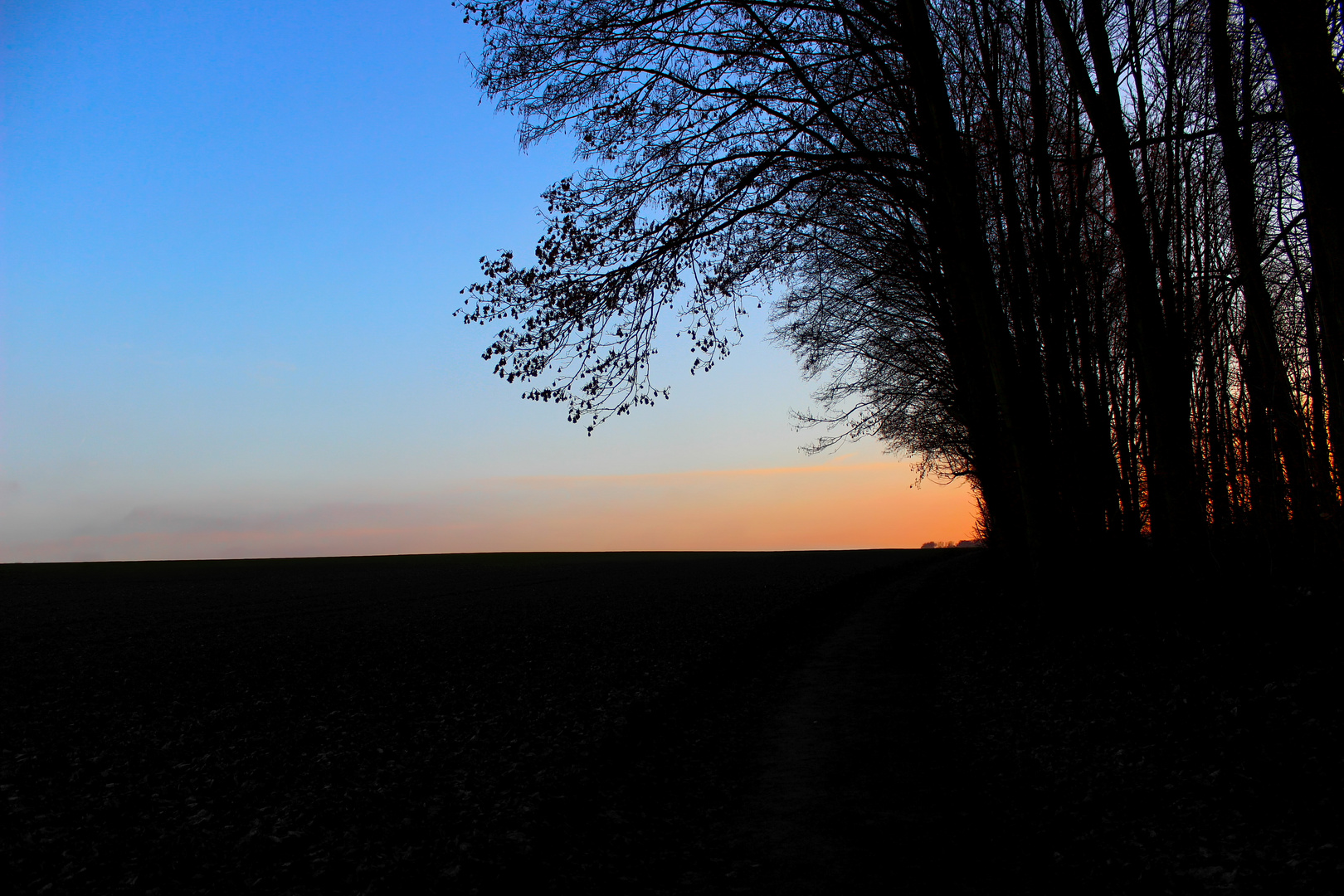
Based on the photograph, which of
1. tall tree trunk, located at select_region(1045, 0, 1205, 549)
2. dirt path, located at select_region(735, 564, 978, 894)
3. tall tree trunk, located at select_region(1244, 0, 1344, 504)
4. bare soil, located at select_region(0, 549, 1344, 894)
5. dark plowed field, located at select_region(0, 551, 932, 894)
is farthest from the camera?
tall tree trunk, located at select_region(1045, 0, 1205, 549)

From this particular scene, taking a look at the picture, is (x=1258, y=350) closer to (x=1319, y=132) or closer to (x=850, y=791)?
(x=1319, y=132)

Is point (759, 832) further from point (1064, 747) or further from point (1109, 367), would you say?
point (1109, 367)

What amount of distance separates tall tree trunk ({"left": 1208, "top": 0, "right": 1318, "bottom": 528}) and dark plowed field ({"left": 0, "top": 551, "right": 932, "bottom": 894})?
6670mm

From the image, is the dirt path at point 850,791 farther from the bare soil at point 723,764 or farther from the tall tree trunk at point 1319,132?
the tall tree trunk at point 1319,132

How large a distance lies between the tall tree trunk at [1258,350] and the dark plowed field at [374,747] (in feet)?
21.9

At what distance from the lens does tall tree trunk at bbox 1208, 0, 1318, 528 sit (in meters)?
8.76

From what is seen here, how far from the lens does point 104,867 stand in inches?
234

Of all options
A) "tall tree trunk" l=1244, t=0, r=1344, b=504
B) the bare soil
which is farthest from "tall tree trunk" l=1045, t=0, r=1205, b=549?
"tall tree trunk" l=1244, t=0, r=1344, b=504

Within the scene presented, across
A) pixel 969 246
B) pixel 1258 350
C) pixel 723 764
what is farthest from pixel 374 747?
pixel 1258 350

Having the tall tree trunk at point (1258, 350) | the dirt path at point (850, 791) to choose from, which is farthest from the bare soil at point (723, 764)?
the tall tree trunk at point (1258, 350)

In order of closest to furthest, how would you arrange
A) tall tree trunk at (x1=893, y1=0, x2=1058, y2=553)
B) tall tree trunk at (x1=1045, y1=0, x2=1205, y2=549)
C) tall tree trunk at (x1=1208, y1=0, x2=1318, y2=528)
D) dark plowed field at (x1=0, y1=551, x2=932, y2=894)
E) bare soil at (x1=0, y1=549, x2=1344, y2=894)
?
bare soil at (x1=0, y1=549, x2=1344, y2=894) < dark plowed field at (x1=0, y1=551, x2=932, y2=894) < tall tree trunk at (x1=1208, y1=0, x2=1318, y2=528) < tall tree trunk at (x1=1045, y1=0, x2=1205, y2=549) < tall tree trunk at (x1=893, y1=0, x2=1058, y2=553)

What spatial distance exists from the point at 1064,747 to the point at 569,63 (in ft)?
34.5

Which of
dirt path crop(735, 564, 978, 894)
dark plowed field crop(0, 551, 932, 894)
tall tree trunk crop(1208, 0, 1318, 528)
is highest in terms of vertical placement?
tall tree trunk crop(1208, 0, 1318, 528)

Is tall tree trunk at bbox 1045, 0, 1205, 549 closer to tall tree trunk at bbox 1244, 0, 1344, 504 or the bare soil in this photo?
the bare soil
